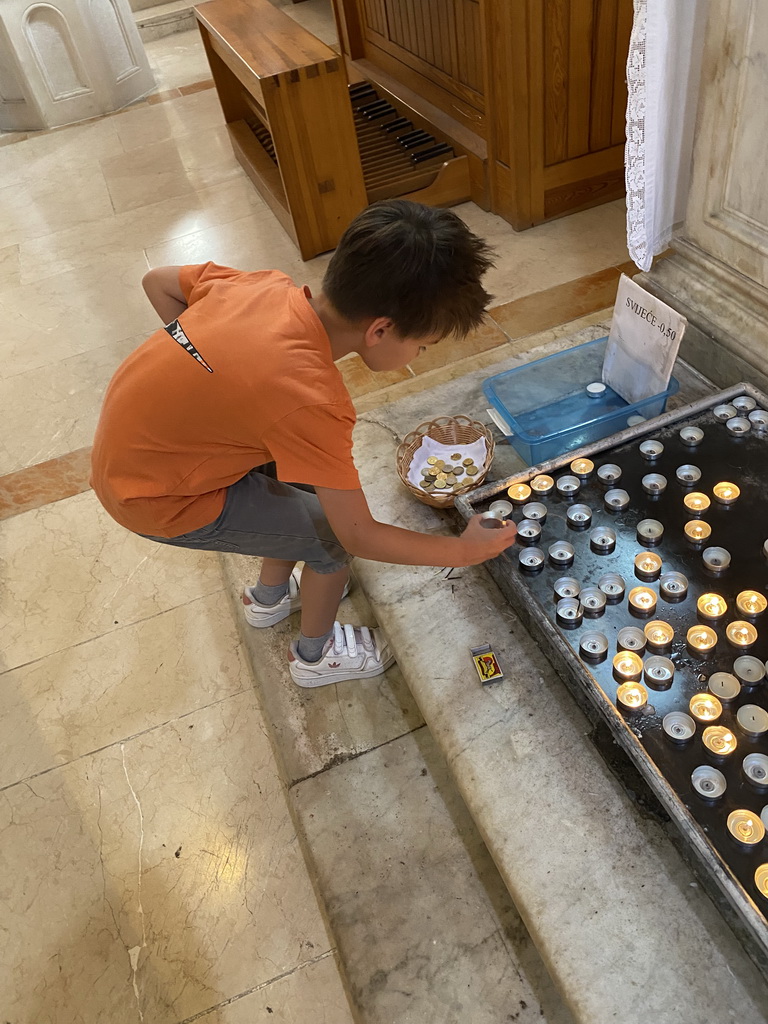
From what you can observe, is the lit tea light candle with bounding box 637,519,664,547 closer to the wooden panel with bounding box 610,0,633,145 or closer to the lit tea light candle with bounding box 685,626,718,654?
the lit tea light candle with bounding box 685,626,718,654

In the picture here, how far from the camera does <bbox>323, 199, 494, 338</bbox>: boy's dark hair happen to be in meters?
1.16

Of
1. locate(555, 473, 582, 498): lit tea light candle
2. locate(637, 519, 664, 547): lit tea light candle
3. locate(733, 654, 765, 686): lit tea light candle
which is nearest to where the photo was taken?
locate(733, 654, 765, 686): lit tea light candle

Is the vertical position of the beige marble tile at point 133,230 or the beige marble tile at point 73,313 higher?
the beige marble tile at point 73,313

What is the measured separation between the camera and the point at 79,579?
2.15 metres

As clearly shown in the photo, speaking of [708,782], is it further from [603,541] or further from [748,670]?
[603,541]

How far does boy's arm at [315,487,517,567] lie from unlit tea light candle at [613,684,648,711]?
12.2 inches

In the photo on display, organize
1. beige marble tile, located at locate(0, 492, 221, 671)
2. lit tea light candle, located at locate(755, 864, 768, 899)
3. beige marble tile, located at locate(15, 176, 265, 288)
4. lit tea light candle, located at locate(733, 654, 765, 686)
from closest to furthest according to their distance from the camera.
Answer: lit tea light candle, located at locate(755, 864, 768, 899)
lit tea light candle, located at locate(733, 654, 765, 686)
beige marble tile, located at locate(0, 492, 221, 671)
beige marble tile, located at locate(15, 176, 265, 288)

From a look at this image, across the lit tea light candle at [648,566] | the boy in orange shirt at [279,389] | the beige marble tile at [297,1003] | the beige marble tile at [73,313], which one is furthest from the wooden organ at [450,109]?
the beige marble tile at [297,1003]

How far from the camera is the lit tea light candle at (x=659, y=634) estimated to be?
132 cm

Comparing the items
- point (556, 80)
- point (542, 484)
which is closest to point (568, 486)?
point (542, 484)

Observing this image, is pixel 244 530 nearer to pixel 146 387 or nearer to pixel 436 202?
pixel 146 387

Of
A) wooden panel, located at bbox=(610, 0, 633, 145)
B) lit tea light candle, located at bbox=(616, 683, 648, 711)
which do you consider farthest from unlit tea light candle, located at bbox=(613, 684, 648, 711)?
wooden panel, located at bbox=(610, 0, 633, 145)

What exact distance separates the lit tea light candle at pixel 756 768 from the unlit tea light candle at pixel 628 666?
0.21m

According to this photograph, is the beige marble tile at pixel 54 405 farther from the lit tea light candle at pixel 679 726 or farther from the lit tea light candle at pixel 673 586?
the lit tea light candle at pixel 679 726
